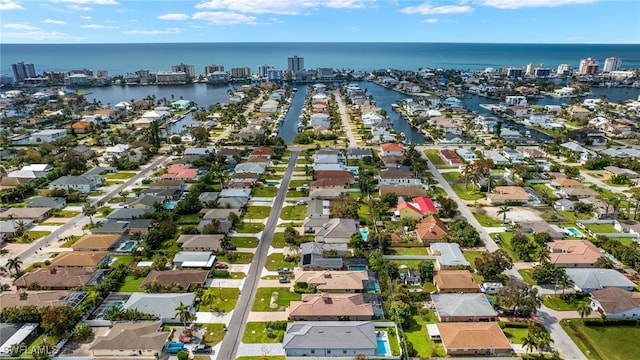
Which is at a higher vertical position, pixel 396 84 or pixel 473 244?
pixel 396 84

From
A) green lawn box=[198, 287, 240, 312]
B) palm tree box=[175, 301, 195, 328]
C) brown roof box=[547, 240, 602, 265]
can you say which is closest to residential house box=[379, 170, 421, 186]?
brown roof box=[547, 240, 602, 265]

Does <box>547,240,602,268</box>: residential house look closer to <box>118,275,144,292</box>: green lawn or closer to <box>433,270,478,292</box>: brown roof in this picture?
<box>433,270,478,292</box>: brown roof

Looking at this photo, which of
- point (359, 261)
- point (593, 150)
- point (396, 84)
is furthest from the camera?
point (396, 84)

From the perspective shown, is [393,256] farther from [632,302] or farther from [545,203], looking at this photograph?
[545,203]

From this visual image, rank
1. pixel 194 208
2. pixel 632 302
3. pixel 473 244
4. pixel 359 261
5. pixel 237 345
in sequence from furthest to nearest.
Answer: pixel 194 208 < pixel 473 244 < pixel 359 261 < pixel 632 302 < pixel 237 345

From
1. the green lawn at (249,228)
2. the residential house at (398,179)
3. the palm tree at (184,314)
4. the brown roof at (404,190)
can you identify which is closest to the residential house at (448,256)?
the brown roof at (404,190)

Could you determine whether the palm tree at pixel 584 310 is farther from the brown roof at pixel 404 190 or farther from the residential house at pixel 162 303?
the residential house at pixel 162 303

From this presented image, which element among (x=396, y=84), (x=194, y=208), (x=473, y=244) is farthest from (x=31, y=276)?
(x=396, y=84)

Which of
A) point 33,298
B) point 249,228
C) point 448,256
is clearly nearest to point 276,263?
point 249,228
